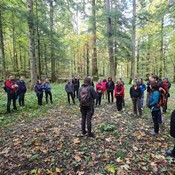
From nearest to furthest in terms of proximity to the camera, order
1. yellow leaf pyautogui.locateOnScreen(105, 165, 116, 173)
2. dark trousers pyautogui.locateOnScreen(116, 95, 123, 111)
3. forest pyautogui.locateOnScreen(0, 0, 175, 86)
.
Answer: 1. yellow leaf pyautogui.locateOnScreen(105, 165, 116, 173)
2. dark trousers pyautogui.locateOnScreen(116, 95, 123, 111)
3. forest pyautogui.locateOnScreen(0, 0, 175, 86)

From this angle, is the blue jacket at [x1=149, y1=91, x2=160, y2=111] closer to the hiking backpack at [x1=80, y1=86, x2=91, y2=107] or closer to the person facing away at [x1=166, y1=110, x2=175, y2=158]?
the person facing away at [x1=166, y1=110, x2=175, y2=158]

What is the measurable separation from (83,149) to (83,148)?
6 centimetres

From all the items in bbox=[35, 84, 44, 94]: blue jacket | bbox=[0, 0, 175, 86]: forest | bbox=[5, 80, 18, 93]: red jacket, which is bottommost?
bbox=[35, 84, 44, 94]: blue jacket

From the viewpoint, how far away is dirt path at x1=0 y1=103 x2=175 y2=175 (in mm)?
4602

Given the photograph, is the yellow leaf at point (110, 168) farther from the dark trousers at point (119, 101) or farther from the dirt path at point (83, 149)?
the dark trousers at point (119, 101)

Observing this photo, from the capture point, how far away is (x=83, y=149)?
5.52 meters

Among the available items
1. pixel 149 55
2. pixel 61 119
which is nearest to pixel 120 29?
pixel 149 55

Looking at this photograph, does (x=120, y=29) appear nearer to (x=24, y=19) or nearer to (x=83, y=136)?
(x=24, y=19)

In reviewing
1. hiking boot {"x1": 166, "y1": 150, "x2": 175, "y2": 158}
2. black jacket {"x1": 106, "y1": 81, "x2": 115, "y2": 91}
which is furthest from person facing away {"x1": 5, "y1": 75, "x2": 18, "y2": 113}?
hiking boot {"x1": 166, "y1": 150, "x2": 175, "y2": 158}

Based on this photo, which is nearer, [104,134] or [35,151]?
[35,151]

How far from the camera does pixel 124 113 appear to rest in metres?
9.82

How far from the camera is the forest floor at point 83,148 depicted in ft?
15.1

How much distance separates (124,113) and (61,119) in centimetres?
339

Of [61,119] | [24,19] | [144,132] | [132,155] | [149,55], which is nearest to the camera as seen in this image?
[132,155]
